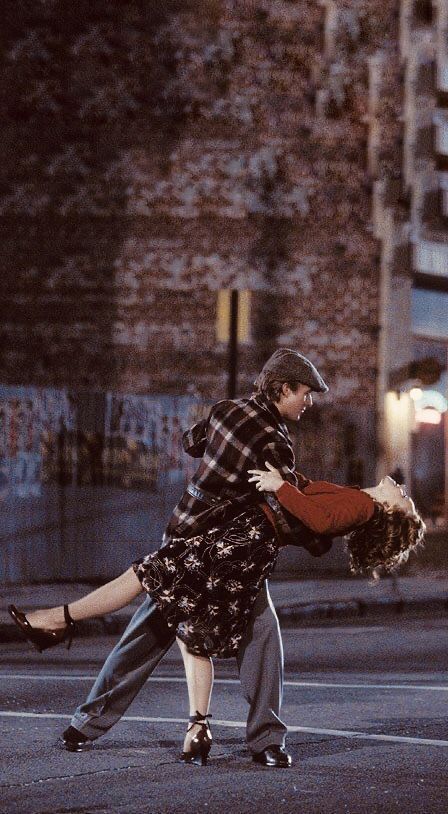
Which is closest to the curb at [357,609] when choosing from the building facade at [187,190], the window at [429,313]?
the building facade at [187,190]

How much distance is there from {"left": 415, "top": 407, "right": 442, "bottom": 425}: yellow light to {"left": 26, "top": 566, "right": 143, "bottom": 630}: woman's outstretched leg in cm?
2405

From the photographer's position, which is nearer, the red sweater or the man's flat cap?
the red sweater

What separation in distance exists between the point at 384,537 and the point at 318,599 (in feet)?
32.6

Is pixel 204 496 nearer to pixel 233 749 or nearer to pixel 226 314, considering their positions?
pixel 233 749

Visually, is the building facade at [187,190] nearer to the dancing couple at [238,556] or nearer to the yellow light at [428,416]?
the yellow light at [428,416]

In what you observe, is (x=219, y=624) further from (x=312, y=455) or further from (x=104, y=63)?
(x=104, y=63)

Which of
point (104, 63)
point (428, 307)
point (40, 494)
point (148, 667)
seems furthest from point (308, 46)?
point (148, 667)

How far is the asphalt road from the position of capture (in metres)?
6.06

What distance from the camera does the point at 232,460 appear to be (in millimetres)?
6816

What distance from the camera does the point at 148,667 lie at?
7070 millimetres

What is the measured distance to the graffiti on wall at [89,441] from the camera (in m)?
17.9

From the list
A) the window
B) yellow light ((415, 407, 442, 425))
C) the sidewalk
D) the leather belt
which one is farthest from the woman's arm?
the window

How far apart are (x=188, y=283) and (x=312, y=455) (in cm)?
811

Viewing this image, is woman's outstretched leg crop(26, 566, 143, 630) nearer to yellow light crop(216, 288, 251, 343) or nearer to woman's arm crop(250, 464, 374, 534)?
woman's arm crop(250, 464, 374, 534)
